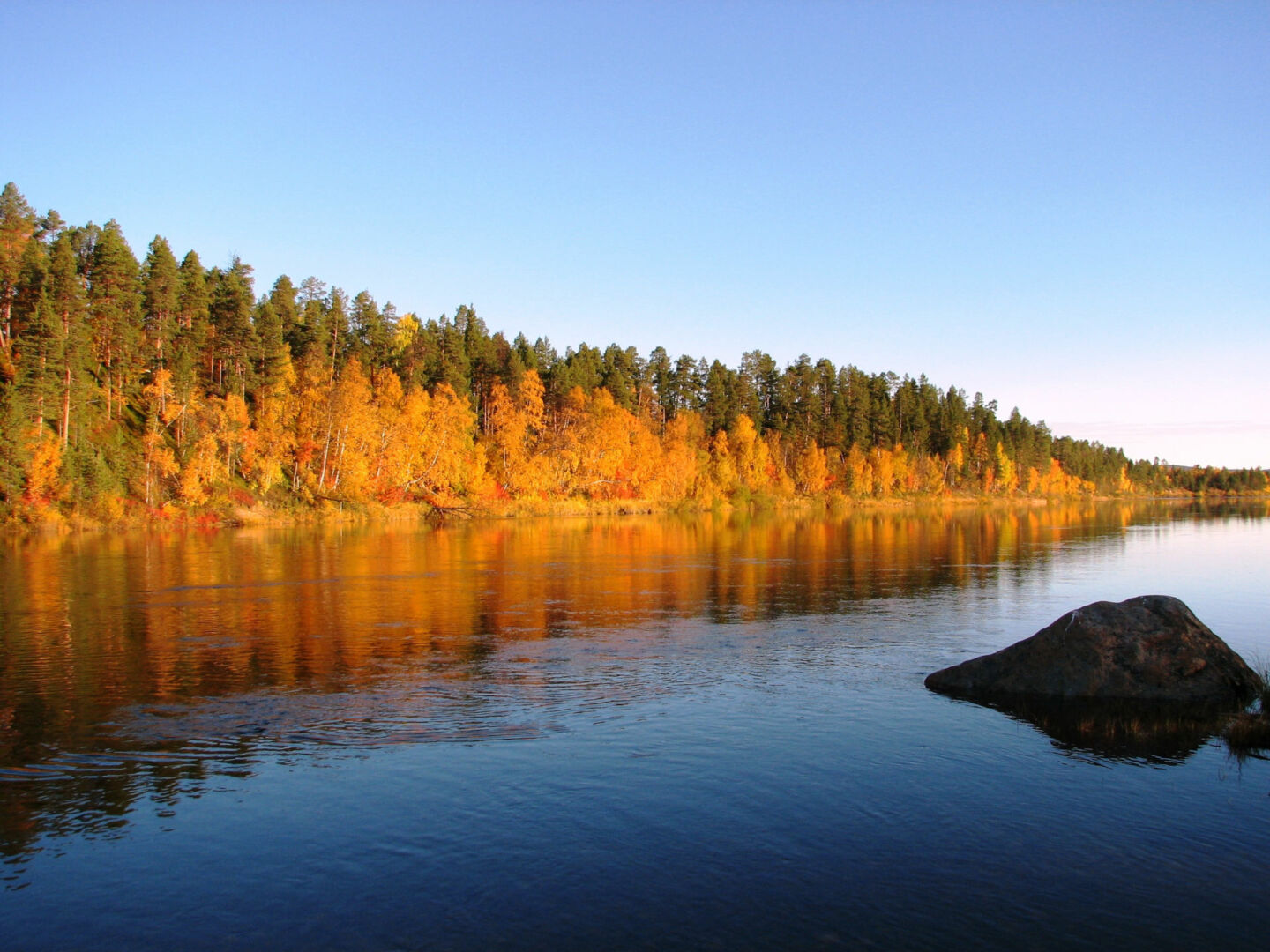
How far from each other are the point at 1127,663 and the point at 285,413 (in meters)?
78.2

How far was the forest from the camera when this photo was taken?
6328cm

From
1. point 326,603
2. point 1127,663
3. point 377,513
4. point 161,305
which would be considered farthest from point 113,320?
point 1127,663

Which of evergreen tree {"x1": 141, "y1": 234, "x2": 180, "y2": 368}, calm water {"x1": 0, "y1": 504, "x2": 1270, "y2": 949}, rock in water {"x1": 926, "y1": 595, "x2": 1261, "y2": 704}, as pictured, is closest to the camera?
calm water {"x1": 0, "y1": 504, "x2": 1270, "y2": 949}

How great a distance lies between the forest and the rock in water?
197 ft

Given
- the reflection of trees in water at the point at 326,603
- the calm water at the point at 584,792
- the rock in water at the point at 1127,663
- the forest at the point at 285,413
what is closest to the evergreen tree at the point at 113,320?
the forest at the point at 285,413

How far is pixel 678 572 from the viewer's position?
124 feet

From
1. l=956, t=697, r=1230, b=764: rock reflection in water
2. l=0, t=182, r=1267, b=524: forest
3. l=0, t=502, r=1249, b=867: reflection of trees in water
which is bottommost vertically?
l=956, t=697, r=1230, b=764: rock reflection in water

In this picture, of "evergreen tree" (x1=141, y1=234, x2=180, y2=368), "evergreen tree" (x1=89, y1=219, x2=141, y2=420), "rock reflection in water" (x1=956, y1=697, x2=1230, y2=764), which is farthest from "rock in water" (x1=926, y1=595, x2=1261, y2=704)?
"evergreen tree" (x1=141, y1=234, x2=180, y2=368)

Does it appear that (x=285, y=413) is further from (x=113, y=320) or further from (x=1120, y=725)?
(x=1120, y=725)

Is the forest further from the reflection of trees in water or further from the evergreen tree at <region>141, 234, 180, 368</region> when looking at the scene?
the reflection of trees in water

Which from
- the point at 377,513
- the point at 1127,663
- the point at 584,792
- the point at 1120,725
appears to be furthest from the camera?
the point at 377,513

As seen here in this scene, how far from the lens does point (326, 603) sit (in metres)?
27.8

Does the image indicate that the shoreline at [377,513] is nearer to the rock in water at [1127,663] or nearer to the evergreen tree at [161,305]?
the evergreen tree at [161,305]

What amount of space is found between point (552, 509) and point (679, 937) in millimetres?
86074
